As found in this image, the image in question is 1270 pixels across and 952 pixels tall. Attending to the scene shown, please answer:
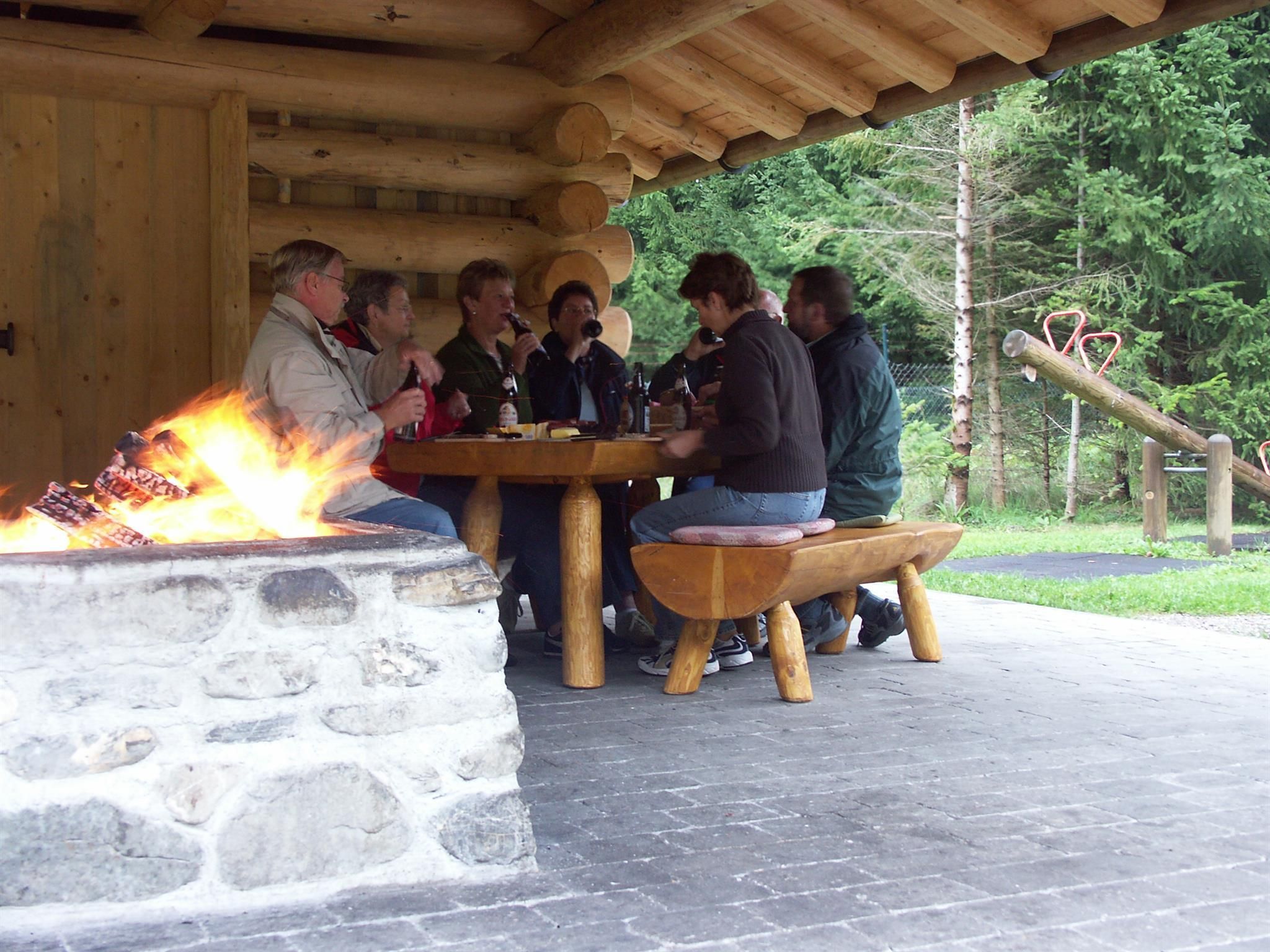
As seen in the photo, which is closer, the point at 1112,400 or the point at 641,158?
the point at 641,158

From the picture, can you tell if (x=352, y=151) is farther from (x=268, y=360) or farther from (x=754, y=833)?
(x=754, y=833)

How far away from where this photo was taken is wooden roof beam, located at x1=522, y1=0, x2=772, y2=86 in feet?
18.3

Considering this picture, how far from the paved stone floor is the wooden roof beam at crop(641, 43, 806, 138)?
371cm

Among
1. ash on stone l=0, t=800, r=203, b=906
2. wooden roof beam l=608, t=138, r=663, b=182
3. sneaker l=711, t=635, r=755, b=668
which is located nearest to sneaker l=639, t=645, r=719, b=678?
sneaker l=711, t=635, r=755, b=668

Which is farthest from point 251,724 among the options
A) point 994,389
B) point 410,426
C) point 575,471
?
point 994,389

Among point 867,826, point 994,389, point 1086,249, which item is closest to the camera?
point 867,826

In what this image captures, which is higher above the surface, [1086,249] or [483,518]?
[1086,249]

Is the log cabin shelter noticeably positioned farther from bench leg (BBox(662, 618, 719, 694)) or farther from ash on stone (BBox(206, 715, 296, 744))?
ash on stone (BBox(206, 715, 296, 744))

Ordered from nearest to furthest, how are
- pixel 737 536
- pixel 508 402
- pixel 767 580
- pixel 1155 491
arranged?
1. pixel 767 580
2. pixel 737 536
3. pixel 508 402
4. pixel 1155 491

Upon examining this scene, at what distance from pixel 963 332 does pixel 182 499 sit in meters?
13.3

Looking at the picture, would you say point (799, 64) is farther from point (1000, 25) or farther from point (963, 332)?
point (963, 332)

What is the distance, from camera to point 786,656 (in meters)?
4.68

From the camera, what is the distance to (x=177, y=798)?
266 cm

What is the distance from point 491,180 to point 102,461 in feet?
8.14
